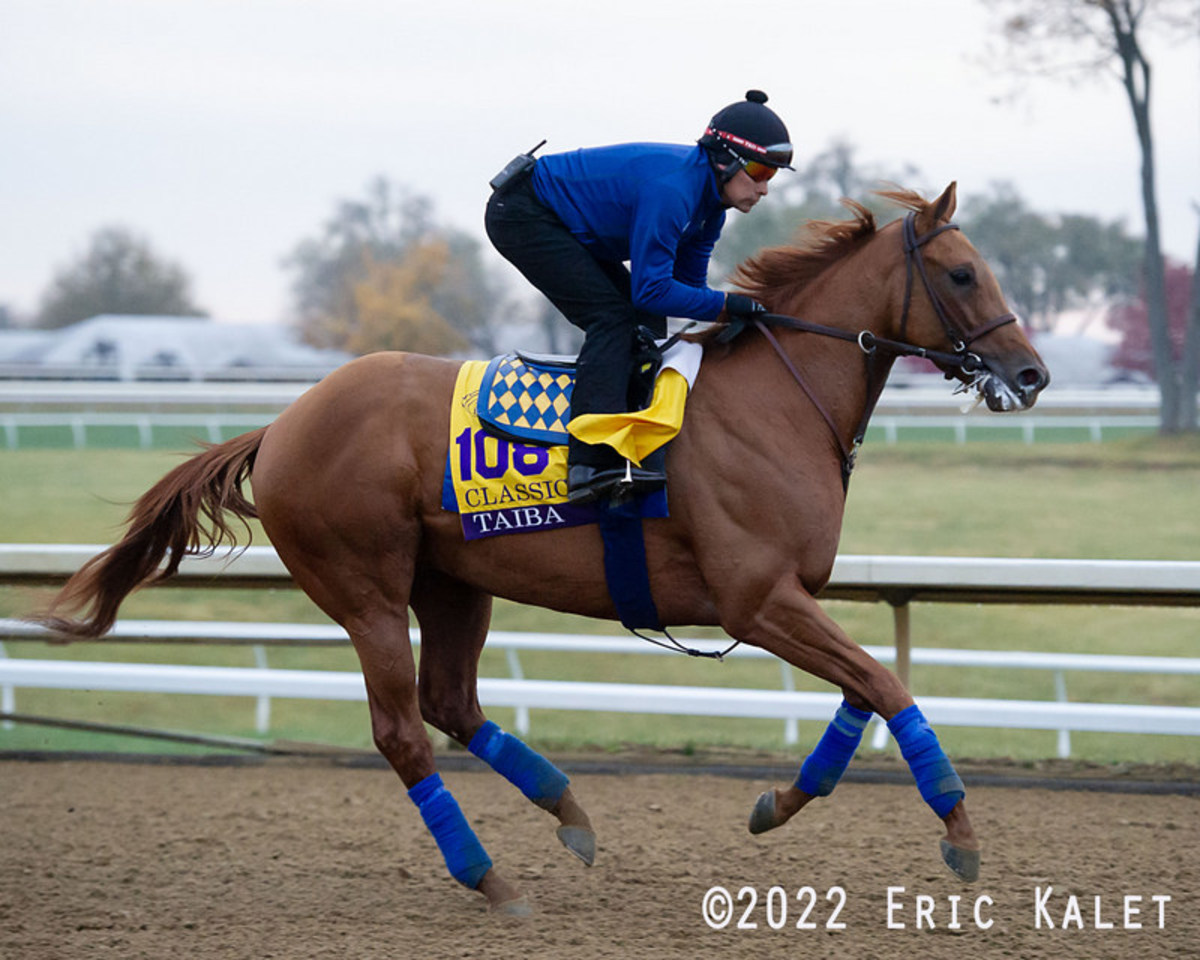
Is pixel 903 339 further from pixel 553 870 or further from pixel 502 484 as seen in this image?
pixel 553 870

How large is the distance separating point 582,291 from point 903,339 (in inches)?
39.3

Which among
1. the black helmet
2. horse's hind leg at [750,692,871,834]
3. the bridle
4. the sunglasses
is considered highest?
the black helmet

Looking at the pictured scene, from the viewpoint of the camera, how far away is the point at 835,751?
3.77 metres

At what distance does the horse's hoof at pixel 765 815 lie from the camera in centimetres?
390

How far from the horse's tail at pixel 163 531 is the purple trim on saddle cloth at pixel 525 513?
85 centimetres

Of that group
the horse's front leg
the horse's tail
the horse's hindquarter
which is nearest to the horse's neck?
the horse's front leg

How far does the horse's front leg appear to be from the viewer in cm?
346

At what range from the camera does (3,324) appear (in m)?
43.2

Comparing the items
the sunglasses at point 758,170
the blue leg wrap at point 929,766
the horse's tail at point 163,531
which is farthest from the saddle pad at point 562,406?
the blue leg wrap at point 929,766

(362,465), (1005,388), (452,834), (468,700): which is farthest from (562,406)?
(452,834)

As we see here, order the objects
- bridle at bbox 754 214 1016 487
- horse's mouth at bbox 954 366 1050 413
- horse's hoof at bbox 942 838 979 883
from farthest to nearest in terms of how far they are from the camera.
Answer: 1. bridle at bbox 754 214 1016 487
2. horse's mouth at bbox 954 366 1050 413
3. horse's hoof at bbox 942 838 979 883

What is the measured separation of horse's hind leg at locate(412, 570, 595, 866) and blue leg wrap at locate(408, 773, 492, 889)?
25 centimetres

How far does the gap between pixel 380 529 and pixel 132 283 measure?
40.2 metres

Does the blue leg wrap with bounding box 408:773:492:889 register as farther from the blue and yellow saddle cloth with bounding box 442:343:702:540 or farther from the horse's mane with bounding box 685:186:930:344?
the horse's mane with bounding box 685:186:930:344
